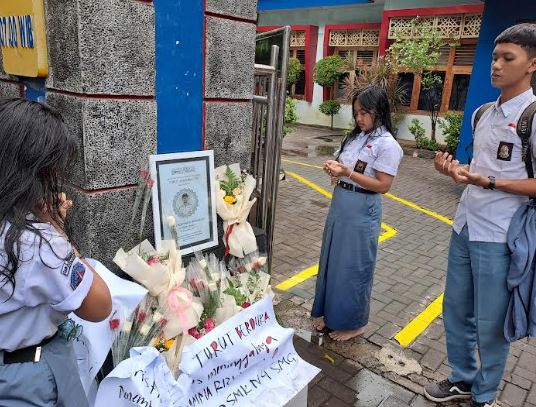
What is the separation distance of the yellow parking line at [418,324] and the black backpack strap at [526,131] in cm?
163

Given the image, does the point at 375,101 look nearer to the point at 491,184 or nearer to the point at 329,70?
the point at 491,184

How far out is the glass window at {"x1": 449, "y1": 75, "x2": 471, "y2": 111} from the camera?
11.1 metres

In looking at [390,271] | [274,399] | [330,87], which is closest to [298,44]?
[330,87]

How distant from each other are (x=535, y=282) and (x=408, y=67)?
903cm

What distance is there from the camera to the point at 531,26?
6.94ft

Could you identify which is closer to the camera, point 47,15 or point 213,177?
point 47,15

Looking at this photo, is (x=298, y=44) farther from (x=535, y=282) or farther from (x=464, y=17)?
(x=535, y=282)

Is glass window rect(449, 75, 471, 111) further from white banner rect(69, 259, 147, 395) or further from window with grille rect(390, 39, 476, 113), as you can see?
white banner rect(69, 259, 147, 395)

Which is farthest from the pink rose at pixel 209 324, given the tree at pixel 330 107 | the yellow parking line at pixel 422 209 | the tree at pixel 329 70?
the tree at pixel 330 107

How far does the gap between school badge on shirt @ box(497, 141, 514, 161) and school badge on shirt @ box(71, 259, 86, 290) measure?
2.03m

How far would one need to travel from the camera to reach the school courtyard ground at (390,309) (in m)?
2.74

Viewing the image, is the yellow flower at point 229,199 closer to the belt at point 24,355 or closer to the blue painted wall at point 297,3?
the belt at point 24,355

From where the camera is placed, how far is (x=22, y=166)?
3.86ft

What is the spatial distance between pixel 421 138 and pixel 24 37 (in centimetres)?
1054
